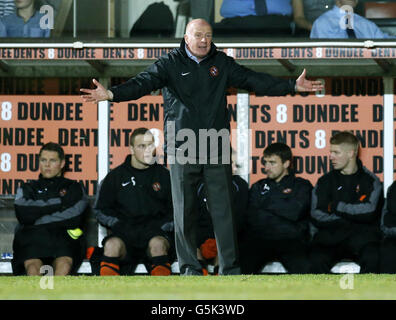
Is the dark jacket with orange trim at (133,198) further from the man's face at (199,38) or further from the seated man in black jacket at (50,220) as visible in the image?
the man's face at (199,38)

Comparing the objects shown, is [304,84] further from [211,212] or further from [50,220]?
[50,220]

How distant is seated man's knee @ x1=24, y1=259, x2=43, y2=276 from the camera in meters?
7.69

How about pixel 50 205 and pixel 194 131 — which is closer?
pixel 194 131

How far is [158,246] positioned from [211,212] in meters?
1.61

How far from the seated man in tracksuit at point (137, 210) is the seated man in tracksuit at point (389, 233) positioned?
1904 mm

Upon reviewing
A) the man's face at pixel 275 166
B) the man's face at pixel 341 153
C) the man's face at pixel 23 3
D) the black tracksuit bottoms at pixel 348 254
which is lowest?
the black tracksuit bottoms at pixel 348 254

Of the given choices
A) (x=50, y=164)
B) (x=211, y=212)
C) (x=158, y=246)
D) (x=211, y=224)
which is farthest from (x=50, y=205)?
(x=211, y=212)

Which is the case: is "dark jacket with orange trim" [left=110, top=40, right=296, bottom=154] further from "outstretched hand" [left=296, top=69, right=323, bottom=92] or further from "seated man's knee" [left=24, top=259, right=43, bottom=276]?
"seated man's knee" [left=24, top=259, right=43, bottom=276]

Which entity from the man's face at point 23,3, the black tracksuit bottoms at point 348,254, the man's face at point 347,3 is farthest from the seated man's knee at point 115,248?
the man's face at point 347,3

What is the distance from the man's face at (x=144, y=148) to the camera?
8.25m

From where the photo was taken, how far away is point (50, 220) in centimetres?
807

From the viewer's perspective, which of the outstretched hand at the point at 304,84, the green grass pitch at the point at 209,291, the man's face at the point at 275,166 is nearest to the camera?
the green grass pitch at the point at 209,291

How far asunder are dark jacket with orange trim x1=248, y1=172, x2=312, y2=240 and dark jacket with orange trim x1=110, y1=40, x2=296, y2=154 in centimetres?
201

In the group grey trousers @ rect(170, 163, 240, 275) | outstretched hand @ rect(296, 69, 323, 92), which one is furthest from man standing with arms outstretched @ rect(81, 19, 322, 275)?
outstretched hand @ rect(296, 69, 323, 92)
